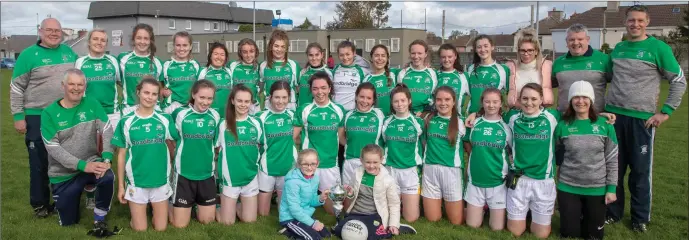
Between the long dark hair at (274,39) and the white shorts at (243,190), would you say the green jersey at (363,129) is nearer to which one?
the white shorts at (243,190)

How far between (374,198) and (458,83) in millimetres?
1855

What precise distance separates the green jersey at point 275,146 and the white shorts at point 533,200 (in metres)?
2.36

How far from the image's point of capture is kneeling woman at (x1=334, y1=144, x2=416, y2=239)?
4.98 meters

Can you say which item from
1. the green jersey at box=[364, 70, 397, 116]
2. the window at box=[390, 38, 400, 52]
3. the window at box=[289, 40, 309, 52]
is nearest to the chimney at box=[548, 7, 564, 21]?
the window at box=[390, 38, 400, 52]

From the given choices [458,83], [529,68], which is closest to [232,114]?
[458,83]

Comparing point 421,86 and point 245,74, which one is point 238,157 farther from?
point 421,86

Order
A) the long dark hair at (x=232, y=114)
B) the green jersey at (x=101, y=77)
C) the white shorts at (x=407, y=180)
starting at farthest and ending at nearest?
the green jersey at (x=101, y=77) < the white shorts at (x=407, y=180) < the long dark hair at (x=232, y=114)

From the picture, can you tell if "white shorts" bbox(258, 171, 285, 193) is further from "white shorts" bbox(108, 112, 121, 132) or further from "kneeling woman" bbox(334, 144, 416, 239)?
"white shorts" bbox(108, 112, 121, 132)

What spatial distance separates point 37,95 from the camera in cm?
564

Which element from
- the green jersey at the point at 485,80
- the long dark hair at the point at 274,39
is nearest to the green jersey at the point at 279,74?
the long dark hair at the point at 274,39

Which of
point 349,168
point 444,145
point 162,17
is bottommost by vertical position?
point 349,168

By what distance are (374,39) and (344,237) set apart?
3631 centimetres

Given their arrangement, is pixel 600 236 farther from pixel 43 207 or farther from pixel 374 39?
pixel 374 39

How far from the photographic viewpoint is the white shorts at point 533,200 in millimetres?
5078
